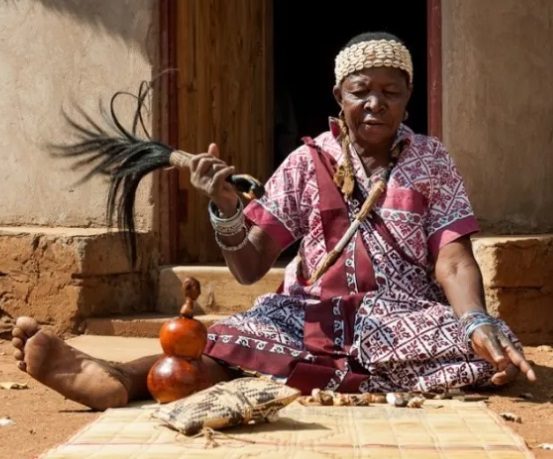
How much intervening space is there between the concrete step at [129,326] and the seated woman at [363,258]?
5.40 feet

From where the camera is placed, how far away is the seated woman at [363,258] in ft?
16.1

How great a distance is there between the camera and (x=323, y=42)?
10.5m

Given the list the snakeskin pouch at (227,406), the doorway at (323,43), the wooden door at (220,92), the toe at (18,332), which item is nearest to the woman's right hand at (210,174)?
the snakeskin pouch at (227,406)

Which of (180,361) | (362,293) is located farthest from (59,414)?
(362,293)

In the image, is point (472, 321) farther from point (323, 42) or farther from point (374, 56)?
point (323, 42)

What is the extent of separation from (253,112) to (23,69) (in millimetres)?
1369

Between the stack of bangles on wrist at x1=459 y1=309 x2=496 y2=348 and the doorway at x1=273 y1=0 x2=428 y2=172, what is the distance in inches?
221

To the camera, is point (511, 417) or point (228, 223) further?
point (228, 223)

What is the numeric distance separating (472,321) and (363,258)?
64 centimetres

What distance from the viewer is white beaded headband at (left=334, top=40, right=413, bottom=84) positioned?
196 inches

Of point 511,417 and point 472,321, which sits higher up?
point 472,321

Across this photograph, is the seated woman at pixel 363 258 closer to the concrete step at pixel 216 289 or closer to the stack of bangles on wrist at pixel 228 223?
the stack of bangles on wrist at pixel 228 223

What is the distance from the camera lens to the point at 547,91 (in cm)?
666

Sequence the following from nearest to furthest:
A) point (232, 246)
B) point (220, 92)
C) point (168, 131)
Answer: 1. point (232, 246)
2. point (168, 131)
3. point (220, 92)
